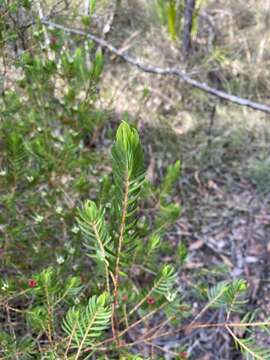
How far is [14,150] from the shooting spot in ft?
4.37

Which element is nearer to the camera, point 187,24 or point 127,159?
point 127,159

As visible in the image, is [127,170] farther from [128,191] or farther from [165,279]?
[165,279]

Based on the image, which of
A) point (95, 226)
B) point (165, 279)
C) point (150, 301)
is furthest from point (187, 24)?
point (95, 226)

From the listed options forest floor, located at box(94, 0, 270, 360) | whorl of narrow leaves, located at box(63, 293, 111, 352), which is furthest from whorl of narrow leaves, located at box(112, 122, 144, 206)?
forest floor, located at box(94, 0, 270, 360)

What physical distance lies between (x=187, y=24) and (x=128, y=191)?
2600 mm

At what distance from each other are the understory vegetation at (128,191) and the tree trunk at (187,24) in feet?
0.17

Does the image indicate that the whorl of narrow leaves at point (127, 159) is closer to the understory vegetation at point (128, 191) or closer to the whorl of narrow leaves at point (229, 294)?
the understory vegetation at point (128, 191)

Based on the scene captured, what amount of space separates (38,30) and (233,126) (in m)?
1.76

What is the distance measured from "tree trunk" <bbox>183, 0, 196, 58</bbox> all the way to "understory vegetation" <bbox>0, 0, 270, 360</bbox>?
5 centimetres

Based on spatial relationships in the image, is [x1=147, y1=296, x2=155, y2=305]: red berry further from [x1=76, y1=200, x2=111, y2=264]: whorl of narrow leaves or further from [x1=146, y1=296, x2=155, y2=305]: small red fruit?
[x1=76, y1=200, x2=111, y2=264]: whorl of narrow leaves

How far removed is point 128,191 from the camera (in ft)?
2.57

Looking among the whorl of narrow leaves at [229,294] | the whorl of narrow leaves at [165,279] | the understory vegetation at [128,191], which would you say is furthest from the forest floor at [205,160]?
the whorl of narrow leaves at [165,279]

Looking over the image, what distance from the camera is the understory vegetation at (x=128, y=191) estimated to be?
1074 millimetres

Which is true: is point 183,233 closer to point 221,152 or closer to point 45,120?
point 221,152
